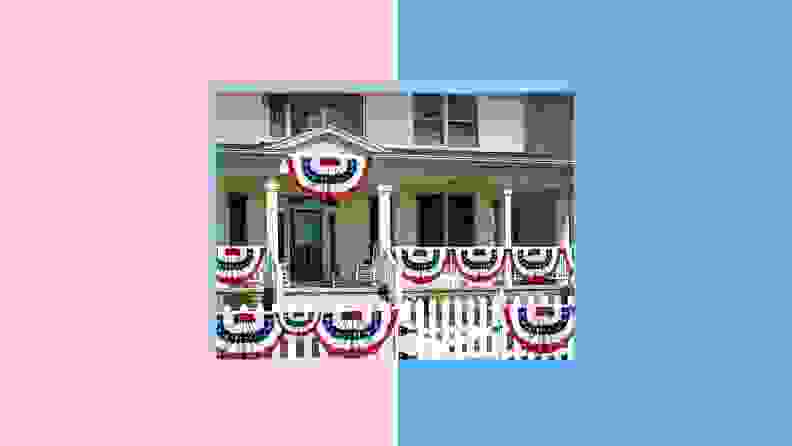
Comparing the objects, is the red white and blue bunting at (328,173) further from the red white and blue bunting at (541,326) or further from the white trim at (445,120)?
the red white and blue bunting at (541,326)

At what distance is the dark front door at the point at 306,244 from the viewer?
5.93 meters

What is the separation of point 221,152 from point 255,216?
545mm

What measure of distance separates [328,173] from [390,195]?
1.69 ft

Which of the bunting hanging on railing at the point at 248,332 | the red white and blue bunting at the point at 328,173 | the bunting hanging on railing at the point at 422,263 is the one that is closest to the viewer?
the bunting hanging on railing at the point at 248,332

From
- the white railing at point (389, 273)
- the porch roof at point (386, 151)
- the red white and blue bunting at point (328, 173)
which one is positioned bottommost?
the white railing at point (389, 273)

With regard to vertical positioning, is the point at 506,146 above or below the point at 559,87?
below

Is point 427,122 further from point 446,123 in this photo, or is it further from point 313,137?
point 313,137

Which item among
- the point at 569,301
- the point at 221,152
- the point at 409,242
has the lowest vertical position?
the point at 569,301

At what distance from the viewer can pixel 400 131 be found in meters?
6.02

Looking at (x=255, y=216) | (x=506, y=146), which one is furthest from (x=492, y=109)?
(x=255, y=216)

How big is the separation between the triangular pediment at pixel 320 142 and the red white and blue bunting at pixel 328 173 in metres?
0.04

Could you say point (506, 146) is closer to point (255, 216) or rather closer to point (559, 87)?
point (559, 87)

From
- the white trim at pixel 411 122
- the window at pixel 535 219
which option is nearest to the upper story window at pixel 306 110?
the white trim at pixel 411 122

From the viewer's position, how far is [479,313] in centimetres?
605
